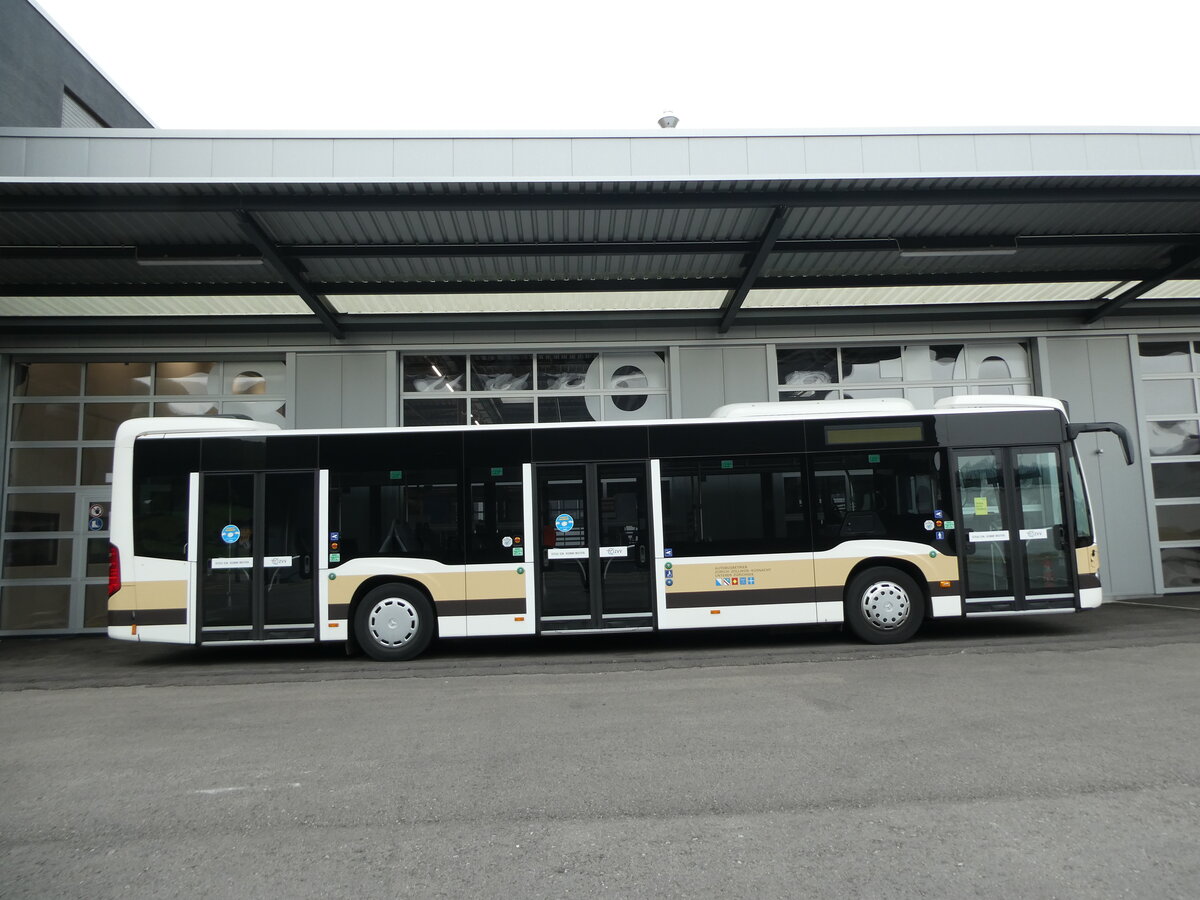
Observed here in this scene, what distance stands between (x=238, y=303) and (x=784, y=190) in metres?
8.49

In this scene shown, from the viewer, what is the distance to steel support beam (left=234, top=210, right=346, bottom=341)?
10.3 m

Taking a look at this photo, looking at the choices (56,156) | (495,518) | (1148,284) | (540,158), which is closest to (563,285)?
(540,158)

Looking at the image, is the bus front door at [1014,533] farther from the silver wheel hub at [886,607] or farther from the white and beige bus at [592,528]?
the silver wheel hub at [886,607]

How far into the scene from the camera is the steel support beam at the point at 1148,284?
12.3 meters

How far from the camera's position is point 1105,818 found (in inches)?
160

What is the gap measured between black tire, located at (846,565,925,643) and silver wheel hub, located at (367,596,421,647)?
16.6ft

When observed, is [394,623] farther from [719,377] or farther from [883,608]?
[719,377]

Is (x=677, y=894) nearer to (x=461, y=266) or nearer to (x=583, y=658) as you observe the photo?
(x=583, y=658)

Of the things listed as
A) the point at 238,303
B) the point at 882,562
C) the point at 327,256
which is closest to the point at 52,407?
the point at 238,303

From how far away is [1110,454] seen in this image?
45.5 feet

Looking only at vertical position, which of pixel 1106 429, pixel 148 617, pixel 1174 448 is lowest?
pixel 148 617

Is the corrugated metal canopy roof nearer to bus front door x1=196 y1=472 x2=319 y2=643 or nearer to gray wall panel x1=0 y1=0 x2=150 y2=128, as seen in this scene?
bus front door x1=196 y1=472 x2=319 y2=643

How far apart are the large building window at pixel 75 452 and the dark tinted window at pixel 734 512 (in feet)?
24.1

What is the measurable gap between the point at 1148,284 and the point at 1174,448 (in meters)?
3.17
